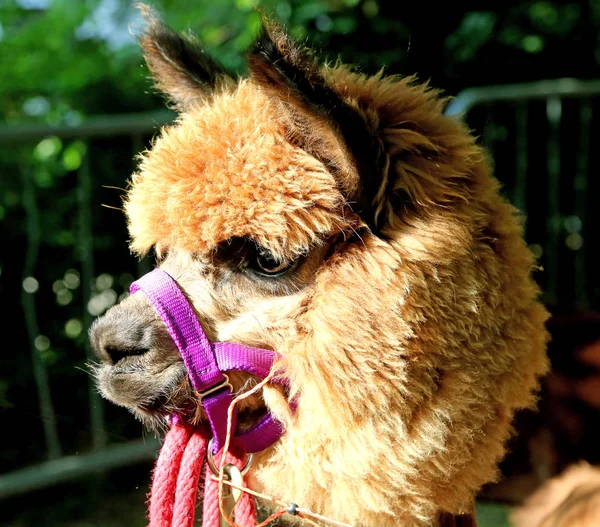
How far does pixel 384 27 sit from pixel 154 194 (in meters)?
2.42

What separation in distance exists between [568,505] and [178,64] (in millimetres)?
1246

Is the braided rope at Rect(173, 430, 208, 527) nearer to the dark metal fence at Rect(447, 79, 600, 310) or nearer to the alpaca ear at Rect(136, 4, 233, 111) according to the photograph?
the alpaca ear at Rect(136, 4, 233, 111)

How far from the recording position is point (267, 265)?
1244 mm

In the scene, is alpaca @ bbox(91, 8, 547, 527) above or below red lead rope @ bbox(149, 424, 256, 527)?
above

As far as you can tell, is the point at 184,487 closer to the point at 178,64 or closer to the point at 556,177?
the point at 178,64

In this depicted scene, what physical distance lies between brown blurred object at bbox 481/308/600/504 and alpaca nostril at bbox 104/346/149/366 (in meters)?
1.48

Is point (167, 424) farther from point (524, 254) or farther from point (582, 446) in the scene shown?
point (582, 446)

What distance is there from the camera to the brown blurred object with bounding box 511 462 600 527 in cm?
121

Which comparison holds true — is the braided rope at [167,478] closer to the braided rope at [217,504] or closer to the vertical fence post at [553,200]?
the braided rope at [217,504]

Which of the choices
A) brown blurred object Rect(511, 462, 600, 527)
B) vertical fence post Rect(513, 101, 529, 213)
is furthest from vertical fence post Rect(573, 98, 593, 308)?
brown blurred object Rect(511, 462, 600, 527)

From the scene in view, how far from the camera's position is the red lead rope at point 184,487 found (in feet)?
3.94

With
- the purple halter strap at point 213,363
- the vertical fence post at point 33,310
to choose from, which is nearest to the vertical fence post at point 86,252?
the vertical fence post at point 33,310

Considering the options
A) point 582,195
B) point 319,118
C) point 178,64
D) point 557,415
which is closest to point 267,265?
point 319,118

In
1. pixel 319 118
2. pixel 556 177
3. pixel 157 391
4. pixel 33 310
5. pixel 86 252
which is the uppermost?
pixel 319 118
